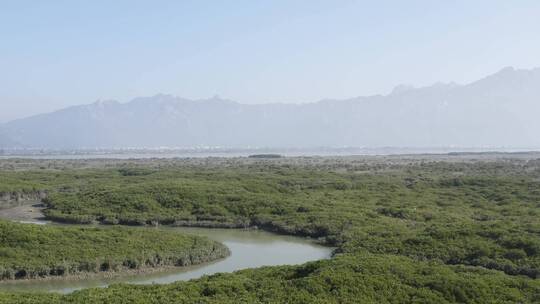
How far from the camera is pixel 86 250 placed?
98.4 ft

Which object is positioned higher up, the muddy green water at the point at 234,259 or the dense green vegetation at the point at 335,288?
the dense green vegetation at the point at 335,288

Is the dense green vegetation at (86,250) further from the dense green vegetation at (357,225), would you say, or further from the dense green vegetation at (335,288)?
the dense green vegetation at (357,225)

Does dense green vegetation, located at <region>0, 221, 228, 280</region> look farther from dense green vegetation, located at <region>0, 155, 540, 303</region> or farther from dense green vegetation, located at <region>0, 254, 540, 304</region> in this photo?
dense green vegetation, located at <region>0, 155, 540, 303</region>

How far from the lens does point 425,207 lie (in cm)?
4894

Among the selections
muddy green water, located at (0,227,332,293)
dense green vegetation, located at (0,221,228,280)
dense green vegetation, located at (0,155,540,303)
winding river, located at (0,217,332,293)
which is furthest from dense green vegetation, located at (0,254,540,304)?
dense green vegetation, located at (0,221,228,280)

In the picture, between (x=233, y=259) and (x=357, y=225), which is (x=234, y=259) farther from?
(x=357, y=225)

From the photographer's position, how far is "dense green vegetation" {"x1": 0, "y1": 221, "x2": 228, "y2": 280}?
1086 inches

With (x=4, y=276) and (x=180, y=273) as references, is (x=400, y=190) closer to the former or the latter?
(x=180, y=273)

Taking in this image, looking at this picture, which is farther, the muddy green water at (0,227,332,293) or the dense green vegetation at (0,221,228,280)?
the dense green vegetation at (0,221,228,280)

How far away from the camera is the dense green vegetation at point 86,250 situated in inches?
1086

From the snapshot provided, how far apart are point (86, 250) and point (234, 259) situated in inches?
357

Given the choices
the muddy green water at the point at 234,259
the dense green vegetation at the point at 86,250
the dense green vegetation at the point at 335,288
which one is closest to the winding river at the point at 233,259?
the muddy green water at the point at 234,259

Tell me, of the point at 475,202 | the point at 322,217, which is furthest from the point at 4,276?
the point at 475,202

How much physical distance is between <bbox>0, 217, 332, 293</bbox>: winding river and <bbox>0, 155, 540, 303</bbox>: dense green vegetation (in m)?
1.65
